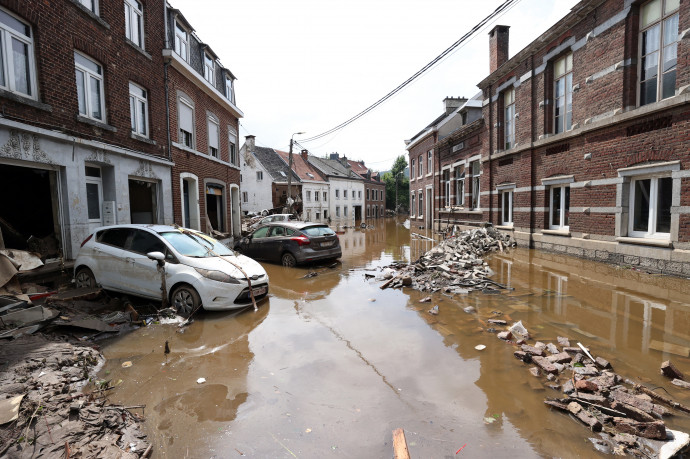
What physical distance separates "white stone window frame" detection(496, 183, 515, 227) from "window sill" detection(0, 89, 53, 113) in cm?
1603

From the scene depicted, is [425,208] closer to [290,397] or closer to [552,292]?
[552,292]

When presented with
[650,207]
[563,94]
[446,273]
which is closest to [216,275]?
[446,273]

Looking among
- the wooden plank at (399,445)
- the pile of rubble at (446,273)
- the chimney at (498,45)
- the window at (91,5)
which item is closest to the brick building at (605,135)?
the chimney at (498,45)

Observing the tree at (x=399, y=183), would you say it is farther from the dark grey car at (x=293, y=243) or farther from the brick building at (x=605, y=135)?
the dark grey car at (x=293, y=243)

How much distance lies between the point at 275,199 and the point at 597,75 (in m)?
29.3

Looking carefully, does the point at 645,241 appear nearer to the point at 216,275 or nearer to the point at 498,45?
the point at 216,275

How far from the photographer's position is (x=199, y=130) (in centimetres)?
1491

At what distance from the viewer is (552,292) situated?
743 cm

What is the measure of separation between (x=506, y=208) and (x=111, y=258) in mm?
15745

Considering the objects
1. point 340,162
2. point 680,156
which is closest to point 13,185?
point 680,156

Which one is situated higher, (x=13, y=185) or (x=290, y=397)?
(x=13, y=185)

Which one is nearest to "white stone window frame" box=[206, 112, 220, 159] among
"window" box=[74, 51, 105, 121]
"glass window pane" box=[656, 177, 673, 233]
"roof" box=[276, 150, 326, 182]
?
"window" box=[74, 51, 105, 121]

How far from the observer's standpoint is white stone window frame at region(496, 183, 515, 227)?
15.1 m

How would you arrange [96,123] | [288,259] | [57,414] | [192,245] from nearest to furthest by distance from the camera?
[57,414] < [192,245] < [96,123] < [288,259]
